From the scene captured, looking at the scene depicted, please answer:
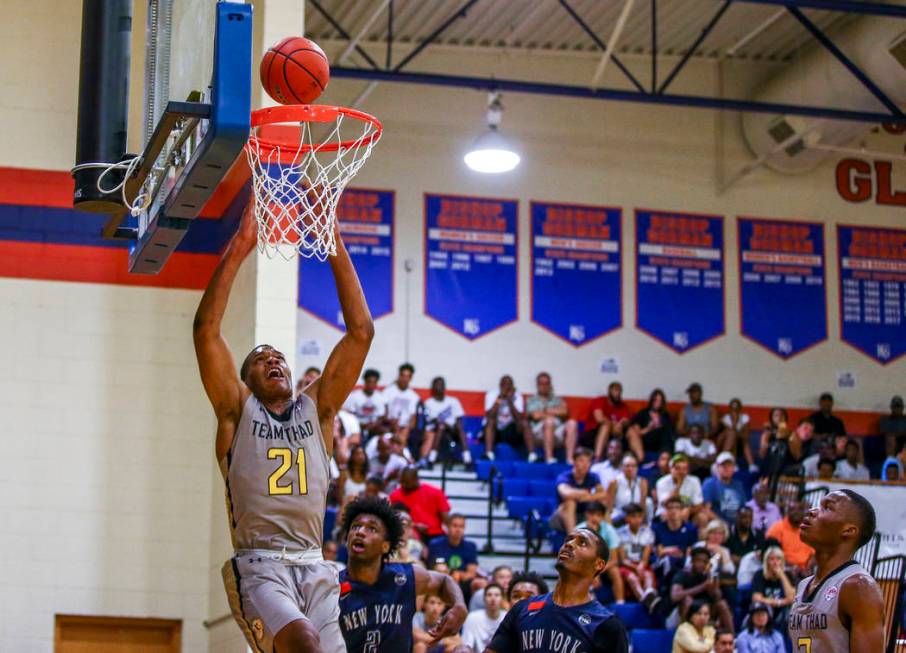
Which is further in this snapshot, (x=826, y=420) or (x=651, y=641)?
(x=826, y=420)

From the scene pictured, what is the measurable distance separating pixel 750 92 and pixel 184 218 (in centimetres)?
1522

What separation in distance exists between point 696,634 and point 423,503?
3.01 m

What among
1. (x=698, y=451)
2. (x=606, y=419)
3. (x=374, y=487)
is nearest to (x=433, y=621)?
(x=374, y=487)

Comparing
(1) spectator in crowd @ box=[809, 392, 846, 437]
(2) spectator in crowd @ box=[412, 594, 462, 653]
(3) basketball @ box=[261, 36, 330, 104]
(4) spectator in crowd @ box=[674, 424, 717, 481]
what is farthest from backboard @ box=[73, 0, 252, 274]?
(1) spectator in crowd @ box=[809, 392, 846, 437]

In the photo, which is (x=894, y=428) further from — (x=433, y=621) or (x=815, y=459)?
(x=433, y=621)

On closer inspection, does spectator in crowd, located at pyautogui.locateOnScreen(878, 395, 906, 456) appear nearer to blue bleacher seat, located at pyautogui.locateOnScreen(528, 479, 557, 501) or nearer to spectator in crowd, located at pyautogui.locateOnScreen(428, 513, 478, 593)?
blue bleacher seat, located at pyautogui.locateOnScreen(528, 479, 557, 501)

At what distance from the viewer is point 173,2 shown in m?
6.46

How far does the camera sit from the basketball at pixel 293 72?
625 centimetres

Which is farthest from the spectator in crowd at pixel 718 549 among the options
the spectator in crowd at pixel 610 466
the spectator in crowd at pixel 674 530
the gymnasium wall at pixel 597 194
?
the gymnasium wall at pixel 597 194

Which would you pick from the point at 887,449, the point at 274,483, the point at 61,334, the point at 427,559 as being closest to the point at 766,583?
the point at 427,559

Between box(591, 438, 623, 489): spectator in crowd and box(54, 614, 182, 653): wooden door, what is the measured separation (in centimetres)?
531

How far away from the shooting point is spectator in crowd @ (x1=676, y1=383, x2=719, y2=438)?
17.9 m

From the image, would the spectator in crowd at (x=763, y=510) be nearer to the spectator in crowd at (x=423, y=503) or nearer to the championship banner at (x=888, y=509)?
the championship banner at (x=888, y=509)

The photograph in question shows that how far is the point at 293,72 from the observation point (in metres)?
6.25
